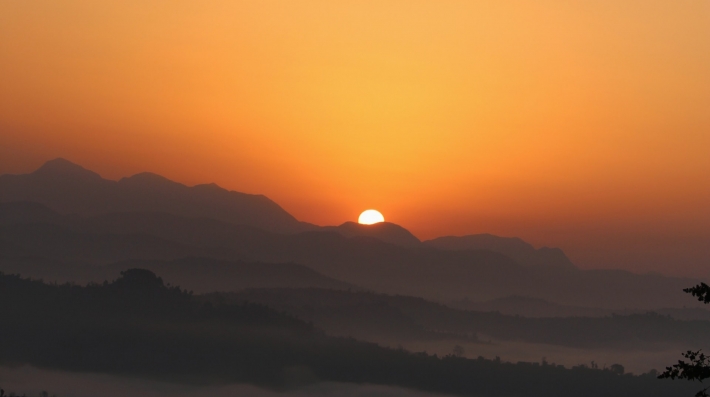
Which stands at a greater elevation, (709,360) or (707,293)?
(707,293)

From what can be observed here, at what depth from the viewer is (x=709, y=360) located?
3519 centimetres

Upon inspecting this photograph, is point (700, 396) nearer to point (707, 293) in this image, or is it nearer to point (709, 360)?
point (709, 360)

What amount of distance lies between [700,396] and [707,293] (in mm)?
4811

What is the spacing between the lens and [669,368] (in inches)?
1362

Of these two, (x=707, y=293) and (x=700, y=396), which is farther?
(x=707, y=293)

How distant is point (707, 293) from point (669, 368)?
386 cm

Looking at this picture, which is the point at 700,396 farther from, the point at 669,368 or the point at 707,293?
the point at 707,293

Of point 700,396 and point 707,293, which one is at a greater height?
point 707,293

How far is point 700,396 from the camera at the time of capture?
33156 millimetres

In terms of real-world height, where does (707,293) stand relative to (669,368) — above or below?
above

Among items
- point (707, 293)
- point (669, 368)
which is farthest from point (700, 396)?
point (707, 293)

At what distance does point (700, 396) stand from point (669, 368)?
1.83 m

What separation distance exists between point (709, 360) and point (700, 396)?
8.67 feet
